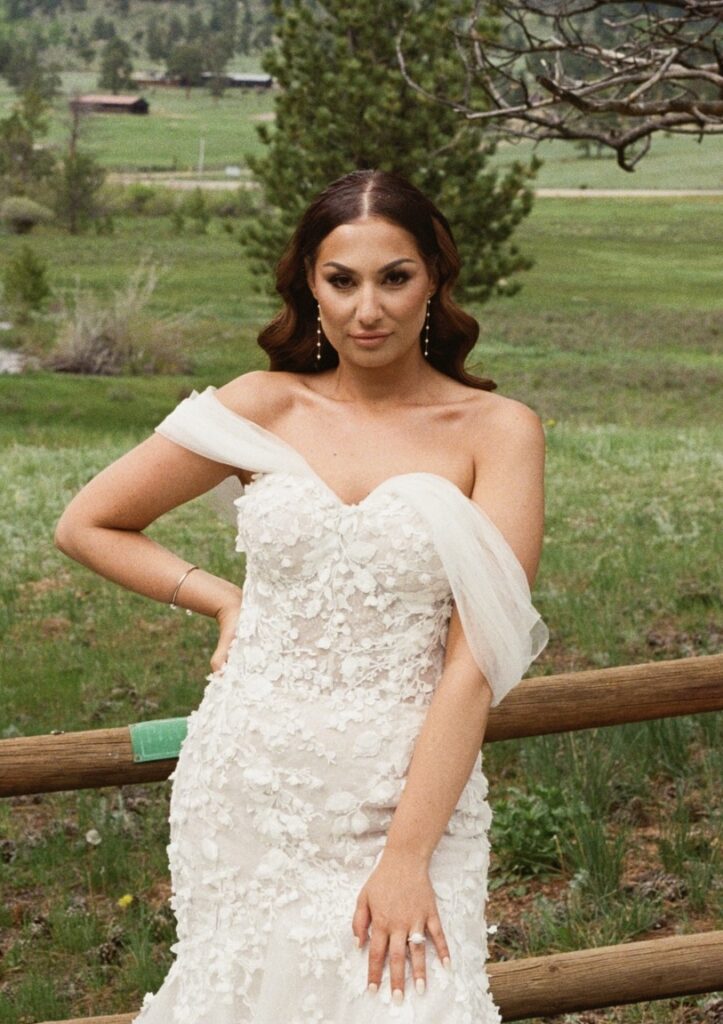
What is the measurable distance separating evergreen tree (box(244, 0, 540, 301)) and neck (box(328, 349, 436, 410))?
1468 cm

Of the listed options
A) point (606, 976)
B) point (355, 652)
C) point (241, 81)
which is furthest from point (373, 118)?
point (241, 81)

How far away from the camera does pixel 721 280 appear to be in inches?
1300

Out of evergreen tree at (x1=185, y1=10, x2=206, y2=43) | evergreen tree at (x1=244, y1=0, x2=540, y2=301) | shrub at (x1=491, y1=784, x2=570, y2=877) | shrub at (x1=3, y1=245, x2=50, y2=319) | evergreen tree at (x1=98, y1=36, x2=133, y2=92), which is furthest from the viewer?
evergreen tree at (x1=98, y1=36, x2=133, y2=92)

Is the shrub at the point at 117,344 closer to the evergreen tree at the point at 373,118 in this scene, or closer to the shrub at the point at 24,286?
the shrub at the point at 24,286

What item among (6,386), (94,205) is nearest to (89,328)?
(6,386)

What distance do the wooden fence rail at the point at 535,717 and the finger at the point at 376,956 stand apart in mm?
929

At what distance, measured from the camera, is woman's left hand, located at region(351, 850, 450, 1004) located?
251 cm

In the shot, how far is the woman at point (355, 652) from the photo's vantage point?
8.53ft

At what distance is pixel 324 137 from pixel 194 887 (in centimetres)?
1684

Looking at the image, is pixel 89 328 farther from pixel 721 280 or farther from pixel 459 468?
pixel 459 468

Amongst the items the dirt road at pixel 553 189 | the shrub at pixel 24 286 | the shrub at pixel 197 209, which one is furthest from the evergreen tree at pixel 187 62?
the shrub at pixel 24 286

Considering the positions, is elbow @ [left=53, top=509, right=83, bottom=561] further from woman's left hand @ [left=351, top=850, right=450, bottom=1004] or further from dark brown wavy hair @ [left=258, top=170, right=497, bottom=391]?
woman's left hand @ [left=351, top=850, right=450, bottom=1004]

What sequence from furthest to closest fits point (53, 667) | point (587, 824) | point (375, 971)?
point (53, 667)
point (587, 824)
point (375, 971)

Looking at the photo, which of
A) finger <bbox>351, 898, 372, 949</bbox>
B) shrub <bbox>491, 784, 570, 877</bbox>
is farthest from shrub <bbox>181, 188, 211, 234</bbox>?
finger <bbox>351, 898, 372, 949</bbox>
